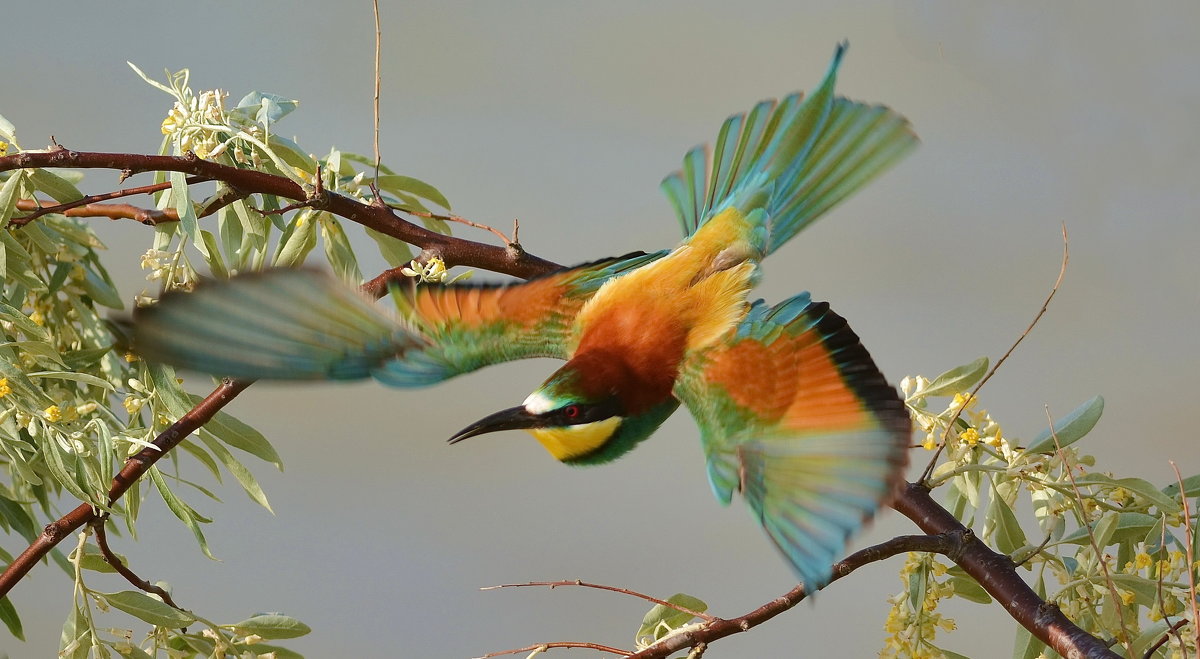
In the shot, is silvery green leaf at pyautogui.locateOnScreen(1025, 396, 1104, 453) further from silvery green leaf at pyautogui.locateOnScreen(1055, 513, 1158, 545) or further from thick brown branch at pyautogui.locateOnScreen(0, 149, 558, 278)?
thick brown branch at pyautogui.locateOnScreen(0, 149, 558, 278)

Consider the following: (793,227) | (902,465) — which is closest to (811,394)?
(902,465)

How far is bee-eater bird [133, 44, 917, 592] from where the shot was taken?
0.46m

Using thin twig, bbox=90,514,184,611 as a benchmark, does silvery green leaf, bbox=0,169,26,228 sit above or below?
above

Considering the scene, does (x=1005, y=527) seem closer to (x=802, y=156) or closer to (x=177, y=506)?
(x=802, y=156)

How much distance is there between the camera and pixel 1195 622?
0.46m

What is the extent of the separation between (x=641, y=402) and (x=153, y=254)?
0.30 metres

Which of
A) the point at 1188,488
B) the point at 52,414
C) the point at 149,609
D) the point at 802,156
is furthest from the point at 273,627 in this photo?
the point at 1188,488

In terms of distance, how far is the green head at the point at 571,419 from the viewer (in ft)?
1.60

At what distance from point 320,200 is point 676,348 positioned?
20cm

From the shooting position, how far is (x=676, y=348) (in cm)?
52

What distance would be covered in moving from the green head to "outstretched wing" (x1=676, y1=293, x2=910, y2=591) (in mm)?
38

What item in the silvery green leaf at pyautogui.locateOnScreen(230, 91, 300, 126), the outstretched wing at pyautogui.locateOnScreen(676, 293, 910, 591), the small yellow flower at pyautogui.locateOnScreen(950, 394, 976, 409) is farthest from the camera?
the silvery green leaf at pyautogui.locateOnScreen(230, 91, 300, 126)

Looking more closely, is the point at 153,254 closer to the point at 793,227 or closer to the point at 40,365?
the point at 40,365

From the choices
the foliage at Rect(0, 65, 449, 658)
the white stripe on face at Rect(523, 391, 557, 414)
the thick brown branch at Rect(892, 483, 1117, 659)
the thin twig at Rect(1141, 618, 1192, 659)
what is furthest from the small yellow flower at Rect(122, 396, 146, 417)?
the thin twig at Rect(1141, 618, 1192, 659)
